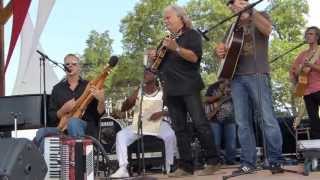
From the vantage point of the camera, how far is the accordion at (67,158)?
400 cm

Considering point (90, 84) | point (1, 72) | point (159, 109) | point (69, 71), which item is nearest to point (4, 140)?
point (90, 84)

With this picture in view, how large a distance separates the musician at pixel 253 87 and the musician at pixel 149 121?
4.45 ft

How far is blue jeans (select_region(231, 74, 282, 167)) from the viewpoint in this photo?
15.6 feet

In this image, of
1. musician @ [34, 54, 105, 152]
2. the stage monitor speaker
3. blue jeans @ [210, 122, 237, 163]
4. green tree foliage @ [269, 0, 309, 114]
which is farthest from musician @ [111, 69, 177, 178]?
green tree foliage @ [269, 0, 309, 114]

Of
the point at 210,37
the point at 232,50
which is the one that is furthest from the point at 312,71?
the point at 210,37

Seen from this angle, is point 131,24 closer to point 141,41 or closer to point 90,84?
point 141,41

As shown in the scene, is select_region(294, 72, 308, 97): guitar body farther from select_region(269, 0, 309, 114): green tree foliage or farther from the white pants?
select_region(269, 0, 309, 114): green tree foliage

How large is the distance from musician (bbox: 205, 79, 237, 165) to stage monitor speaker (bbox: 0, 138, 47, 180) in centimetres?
430

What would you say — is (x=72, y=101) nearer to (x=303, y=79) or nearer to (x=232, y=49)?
(x=232, y=49)

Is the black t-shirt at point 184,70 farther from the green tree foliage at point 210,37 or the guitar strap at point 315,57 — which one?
the green tree foliage at point 210,37

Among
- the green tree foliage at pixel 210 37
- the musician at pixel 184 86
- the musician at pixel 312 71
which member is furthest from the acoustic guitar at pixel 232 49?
the green tree foliage at pixel 210 37

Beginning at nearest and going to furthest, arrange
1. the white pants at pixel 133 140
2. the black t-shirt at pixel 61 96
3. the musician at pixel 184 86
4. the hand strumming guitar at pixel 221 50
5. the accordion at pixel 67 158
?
the accordion at pixel 67 158
the hand strumming guitar at pixel 221 50
the musician at pixel 184 86
the black t-shirt at pixel 61 96
the white pants at pixel 133 140

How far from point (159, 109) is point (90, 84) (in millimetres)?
1108

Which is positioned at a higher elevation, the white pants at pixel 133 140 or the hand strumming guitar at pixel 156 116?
the hand strumming guitar at pixel 156 116
